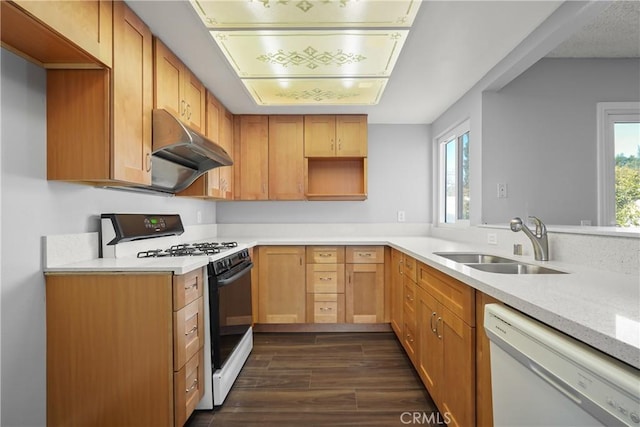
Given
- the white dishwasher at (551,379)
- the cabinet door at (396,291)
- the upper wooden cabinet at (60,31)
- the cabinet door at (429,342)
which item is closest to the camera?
the white dishwasher at (551,379)

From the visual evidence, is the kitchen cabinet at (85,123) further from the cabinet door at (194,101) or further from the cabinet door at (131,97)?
the cabinet door at (194,101)

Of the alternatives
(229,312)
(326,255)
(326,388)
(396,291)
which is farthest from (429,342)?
(326,255)

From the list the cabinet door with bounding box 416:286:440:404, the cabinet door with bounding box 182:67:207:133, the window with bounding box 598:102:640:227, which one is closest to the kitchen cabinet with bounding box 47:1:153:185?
the cabinet door with bounding box 182:67:207:133

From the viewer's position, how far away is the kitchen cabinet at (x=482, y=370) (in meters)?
1.17

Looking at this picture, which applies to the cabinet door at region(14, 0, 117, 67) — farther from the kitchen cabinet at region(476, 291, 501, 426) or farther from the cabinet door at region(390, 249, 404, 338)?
the cabinet door at region(390, 249, 404, 338)

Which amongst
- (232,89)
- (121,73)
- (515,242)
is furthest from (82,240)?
(515,242)

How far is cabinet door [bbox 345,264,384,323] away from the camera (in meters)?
3.07

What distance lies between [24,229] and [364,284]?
255 cm

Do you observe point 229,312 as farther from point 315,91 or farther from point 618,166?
point 618,166

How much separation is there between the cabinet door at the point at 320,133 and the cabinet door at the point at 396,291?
134 cm

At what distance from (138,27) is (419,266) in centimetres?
222

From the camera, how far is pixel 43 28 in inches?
45.9

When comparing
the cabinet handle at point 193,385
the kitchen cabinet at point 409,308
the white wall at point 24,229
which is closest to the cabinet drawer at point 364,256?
the kitchen cabinet at point 409,308

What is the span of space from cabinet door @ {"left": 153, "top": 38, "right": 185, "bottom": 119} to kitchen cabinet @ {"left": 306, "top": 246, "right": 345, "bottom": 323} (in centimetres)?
177
